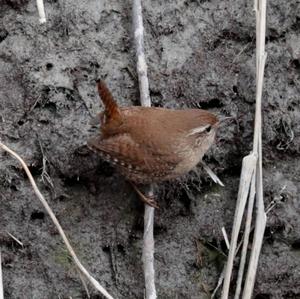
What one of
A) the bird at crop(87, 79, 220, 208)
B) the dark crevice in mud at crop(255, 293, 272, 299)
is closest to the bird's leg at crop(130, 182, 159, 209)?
the bird at crop(87, 79, 220, 208)

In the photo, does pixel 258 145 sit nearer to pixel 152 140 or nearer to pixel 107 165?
pixel 152 140

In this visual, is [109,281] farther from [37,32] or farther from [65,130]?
[37,32]

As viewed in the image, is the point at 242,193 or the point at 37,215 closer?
the point at 242,193

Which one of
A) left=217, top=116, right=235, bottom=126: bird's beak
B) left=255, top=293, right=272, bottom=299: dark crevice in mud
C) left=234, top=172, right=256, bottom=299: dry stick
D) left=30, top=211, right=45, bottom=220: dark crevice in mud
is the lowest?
left=255, top=293, right=272, bottom=299: dark crevice in mud

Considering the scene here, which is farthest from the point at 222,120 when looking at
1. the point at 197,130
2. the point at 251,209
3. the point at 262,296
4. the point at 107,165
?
the point at 262,296

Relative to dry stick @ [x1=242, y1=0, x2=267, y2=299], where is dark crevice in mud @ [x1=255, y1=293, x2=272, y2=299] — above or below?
below

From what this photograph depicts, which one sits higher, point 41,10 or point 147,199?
point 41,10

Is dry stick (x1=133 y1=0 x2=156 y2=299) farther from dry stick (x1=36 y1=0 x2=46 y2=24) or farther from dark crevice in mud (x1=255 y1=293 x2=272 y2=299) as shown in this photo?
dark crevice in mud (x1=255 y1=293 x2=272 y2=299)
